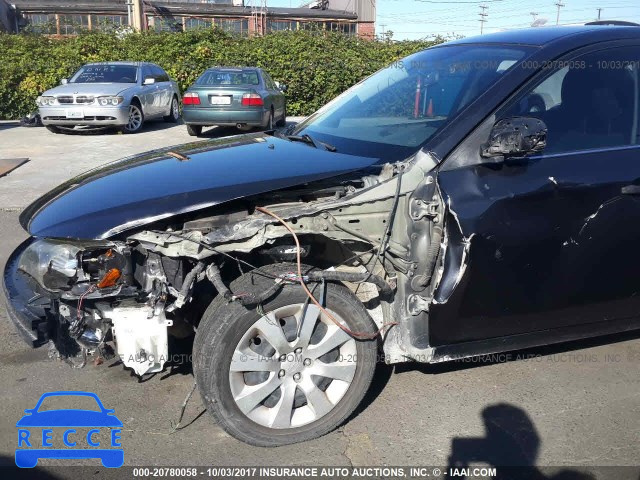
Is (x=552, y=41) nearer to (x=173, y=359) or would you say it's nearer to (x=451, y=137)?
(x=451, y=137)

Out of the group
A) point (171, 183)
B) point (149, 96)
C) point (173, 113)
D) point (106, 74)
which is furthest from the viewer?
point (173, 113)

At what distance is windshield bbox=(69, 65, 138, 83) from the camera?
1458cm

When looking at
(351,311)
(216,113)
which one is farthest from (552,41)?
(216,113)

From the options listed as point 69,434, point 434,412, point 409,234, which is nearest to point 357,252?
point 409,234

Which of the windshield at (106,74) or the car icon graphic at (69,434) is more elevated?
the windshield at (106,74)

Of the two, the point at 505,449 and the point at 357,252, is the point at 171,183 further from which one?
the point at 505,449

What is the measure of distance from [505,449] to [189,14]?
3815 centimetres

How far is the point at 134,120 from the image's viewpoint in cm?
1452

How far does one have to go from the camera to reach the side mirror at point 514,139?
294 cm

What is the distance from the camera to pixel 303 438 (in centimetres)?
305

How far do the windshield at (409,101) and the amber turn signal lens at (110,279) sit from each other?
1408 mm

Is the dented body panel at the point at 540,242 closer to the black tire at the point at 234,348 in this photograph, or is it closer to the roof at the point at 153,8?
the black tire at the point at 234,348

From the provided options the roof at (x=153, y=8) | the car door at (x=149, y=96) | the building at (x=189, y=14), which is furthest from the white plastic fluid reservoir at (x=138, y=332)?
the roof at (x=153, y=8)

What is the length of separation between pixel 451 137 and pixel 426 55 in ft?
4.38
